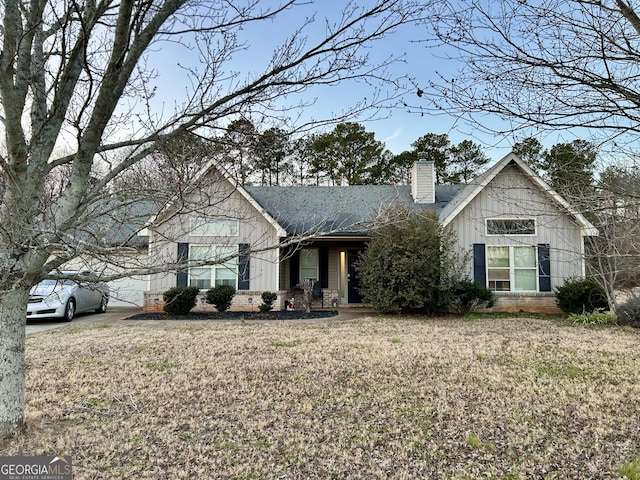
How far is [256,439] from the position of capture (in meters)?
3.79

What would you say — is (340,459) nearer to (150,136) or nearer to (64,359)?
(150,136)

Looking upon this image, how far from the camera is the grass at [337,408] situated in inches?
→ 133

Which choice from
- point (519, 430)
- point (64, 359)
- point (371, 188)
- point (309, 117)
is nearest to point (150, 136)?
point (309, 117)

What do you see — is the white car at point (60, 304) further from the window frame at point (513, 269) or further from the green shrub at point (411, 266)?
the window frame at point (513, 269)

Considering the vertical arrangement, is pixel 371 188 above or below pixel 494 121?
above

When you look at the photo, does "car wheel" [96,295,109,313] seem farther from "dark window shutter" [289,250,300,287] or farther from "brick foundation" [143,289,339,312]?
"dark window shutter" [289,250,300,287]

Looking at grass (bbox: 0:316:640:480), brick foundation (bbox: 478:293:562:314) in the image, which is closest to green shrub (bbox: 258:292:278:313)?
grass (bbox: 0:316:640:480)

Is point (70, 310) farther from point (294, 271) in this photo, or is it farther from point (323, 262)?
point (323, 262)

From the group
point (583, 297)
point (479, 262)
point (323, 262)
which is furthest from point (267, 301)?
point (583, 297)

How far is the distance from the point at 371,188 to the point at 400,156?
10.7 metres

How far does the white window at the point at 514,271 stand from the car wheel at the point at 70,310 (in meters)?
12.4

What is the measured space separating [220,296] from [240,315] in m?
0.86

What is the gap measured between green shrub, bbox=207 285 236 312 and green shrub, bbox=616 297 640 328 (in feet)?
34.1

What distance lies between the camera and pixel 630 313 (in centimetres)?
1036
